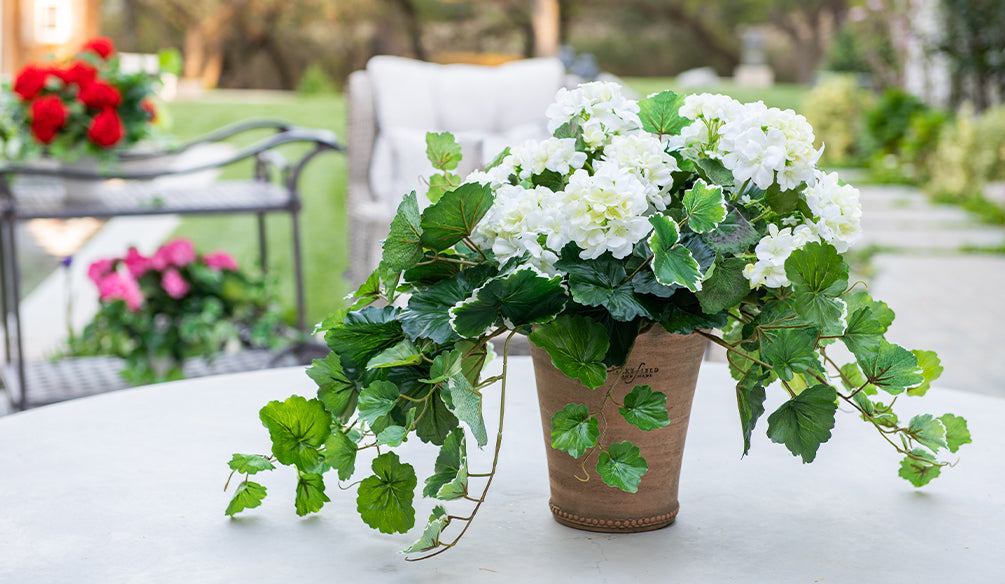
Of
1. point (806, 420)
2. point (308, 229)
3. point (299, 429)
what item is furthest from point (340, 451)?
point (308, 229)

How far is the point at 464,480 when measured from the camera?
2.33 ft

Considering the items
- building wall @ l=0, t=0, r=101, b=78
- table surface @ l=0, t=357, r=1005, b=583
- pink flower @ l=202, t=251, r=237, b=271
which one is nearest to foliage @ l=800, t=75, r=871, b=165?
building wall @ l=0, t=0, r=101, b=78

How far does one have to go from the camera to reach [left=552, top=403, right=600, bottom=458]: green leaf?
0.69 m

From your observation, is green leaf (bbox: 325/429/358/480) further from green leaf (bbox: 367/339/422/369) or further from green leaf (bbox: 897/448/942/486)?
green leaf (bbox: 897/448/942/486)

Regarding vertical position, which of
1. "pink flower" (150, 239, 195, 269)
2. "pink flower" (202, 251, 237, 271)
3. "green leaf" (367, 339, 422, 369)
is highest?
"green leaf" (367, 339, 422, 369)

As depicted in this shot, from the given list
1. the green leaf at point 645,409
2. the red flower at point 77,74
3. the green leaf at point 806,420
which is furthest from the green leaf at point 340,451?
the red flower at point 77,74

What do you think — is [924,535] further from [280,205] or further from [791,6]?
[791,6]

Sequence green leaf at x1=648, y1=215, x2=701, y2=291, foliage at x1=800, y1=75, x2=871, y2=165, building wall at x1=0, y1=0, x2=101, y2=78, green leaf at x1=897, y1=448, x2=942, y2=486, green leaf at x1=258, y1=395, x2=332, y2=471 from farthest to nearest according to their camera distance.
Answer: foliage at x1=800, y1=75, x2=871, y2=165
building wall at x1=0, y1=0, x2=101, y2=78
green leaf at x1=897, y1=448, x2=942, y2=486
green leaf at x1=258, y1=395, x2=332, y2=471
green leaf at x1=648, y1=215, x2=701, y2=291

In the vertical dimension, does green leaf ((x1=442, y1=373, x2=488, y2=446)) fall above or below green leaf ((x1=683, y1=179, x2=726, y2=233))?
below

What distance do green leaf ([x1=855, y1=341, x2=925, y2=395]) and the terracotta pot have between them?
12cm

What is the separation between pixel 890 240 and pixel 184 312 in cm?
409

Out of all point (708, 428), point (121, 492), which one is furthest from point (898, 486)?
point (121, 492)

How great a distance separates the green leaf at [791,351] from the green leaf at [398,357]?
0.25 meters

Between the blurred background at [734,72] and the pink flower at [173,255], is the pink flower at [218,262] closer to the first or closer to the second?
the pink flower at [173,255]
